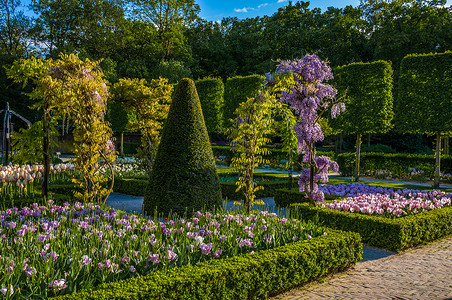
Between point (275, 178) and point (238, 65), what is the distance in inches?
1020

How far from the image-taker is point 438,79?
16.0 meters

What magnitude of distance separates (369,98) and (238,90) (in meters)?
9.28

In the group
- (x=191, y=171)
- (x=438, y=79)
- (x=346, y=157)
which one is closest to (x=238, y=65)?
(x=346, y=157)

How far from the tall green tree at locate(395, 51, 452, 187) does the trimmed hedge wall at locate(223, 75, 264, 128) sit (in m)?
8.94

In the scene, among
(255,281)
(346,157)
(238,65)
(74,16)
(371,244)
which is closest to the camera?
(255,281)

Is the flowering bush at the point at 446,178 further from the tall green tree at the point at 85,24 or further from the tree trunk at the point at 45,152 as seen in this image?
the tall green tree at the point at 85,24

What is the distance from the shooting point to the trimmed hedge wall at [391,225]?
7043mm

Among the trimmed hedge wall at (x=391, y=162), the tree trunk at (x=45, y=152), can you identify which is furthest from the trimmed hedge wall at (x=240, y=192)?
the trimmed hedge wall at (x=391, y=162)

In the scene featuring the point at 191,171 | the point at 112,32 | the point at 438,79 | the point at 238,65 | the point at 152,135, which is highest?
the point at 112,32

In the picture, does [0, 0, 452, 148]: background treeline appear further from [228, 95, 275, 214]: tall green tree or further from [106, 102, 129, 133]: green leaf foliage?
[228, 95, 275, 214]: tall green tree

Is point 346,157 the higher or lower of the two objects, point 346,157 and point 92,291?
the higher

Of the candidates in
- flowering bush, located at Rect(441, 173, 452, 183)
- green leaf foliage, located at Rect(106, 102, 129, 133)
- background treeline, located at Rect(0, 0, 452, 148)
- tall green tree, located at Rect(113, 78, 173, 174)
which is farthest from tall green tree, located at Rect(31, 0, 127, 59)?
flowering bush, located at Rect(441, 173, 452, 183)

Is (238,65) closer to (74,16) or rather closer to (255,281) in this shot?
(74,16)

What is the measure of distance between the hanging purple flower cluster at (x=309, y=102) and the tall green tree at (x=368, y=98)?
9482 mm
